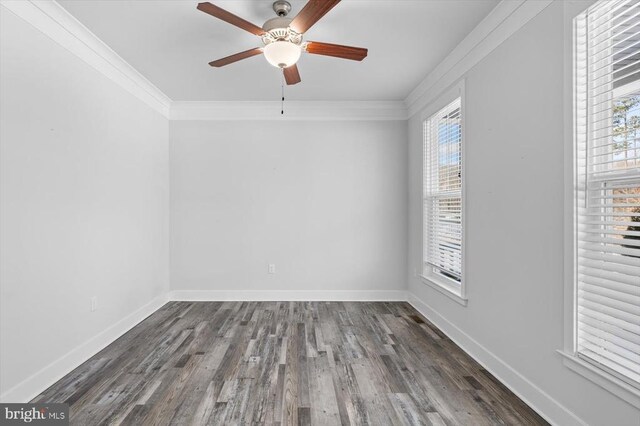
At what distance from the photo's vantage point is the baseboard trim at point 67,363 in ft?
6.50

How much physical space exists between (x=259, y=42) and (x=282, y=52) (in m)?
0.80

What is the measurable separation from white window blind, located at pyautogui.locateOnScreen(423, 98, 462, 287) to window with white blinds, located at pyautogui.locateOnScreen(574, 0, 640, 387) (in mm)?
1286

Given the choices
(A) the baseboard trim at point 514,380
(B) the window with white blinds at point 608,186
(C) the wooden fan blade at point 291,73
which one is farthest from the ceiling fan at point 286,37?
(A) the baseboard trim at point 514,380

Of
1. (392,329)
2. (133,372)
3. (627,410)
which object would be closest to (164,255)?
Answer: (133,372)

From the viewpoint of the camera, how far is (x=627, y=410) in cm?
141

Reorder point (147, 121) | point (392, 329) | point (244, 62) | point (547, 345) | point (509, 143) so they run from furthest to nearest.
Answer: point (147, 121) → point (392, 329) → point (244, 62) → point (509, 143) → point (547, 345)

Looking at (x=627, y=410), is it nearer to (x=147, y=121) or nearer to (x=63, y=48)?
(x=63, y=48)

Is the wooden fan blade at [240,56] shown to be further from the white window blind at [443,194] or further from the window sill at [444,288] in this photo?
the window sill at [444,288]

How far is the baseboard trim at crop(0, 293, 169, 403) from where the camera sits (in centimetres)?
198

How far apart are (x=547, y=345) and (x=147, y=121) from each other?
4.22 meters

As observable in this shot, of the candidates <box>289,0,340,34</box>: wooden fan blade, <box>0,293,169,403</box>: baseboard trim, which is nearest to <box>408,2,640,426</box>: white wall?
<box>289,0,340,34</box>: wooden fan blade

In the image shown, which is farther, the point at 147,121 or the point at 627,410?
the point at 147,121

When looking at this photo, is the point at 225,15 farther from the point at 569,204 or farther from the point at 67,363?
the point at 67,363

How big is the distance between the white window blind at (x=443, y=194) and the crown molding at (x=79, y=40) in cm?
317
